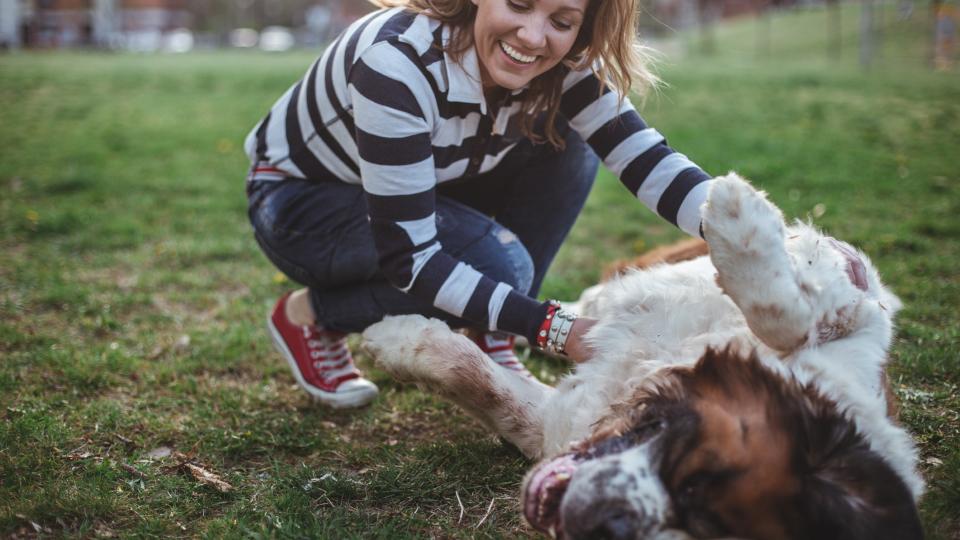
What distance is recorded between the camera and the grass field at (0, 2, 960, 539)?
2221 millimetres

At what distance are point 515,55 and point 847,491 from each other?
146 cm

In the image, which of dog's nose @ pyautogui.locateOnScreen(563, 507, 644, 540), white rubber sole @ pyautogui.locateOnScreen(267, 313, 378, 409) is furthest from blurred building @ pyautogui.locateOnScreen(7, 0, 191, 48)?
dog's nose @ pyautogui.locateOnScreen(563, 507, 644, 540)

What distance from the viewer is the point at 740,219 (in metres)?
1.98

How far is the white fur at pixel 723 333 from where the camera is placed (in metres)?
1.98

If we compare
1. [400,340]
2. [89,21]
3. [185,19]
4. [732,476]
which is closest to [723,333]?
[732,476]

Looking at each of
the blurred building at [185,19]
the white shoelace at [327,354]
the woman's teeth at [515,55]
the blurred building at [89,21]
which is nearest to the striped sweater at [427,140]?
the woman's teeth at [515,55]

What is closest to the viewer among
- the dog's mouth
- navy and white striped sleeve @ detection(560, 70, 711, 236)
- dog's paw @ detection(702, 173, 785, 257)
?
the dog's mouth

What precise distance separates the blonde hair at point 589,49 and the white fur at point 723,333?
0.64 metres

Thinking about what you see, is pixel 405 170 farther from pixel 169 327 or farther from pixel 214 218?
pixel 214 218

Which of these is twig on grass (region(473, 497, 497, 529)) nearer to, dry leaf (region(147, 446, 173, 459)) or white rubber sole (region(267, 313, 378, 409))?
white rubber sole (region(267, 313, 378, 409))

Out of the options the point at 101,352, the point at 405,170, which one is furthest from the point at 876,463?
the point at 101,352

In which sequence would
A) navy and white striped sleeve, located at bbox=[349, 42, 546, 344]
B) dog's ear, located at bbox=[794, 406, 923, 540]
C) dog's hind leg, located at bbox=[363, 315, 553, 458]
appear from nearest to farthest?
1. dog's ear, located at bbox=[794, 406, 923, 540]
2. navy and white striped sleeve, located at bbox=[349, 42, 546, 344]
3. dog's hind leg, located at bbox=[363, 315, 553, 458]

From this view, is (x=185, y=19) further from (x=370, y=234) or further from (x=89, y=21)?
(x=370, y=234)

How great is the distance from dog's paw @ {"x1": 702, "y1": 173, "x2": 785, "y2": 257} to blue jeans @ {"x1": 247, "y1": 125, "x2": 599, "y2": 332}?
895 millimetres
